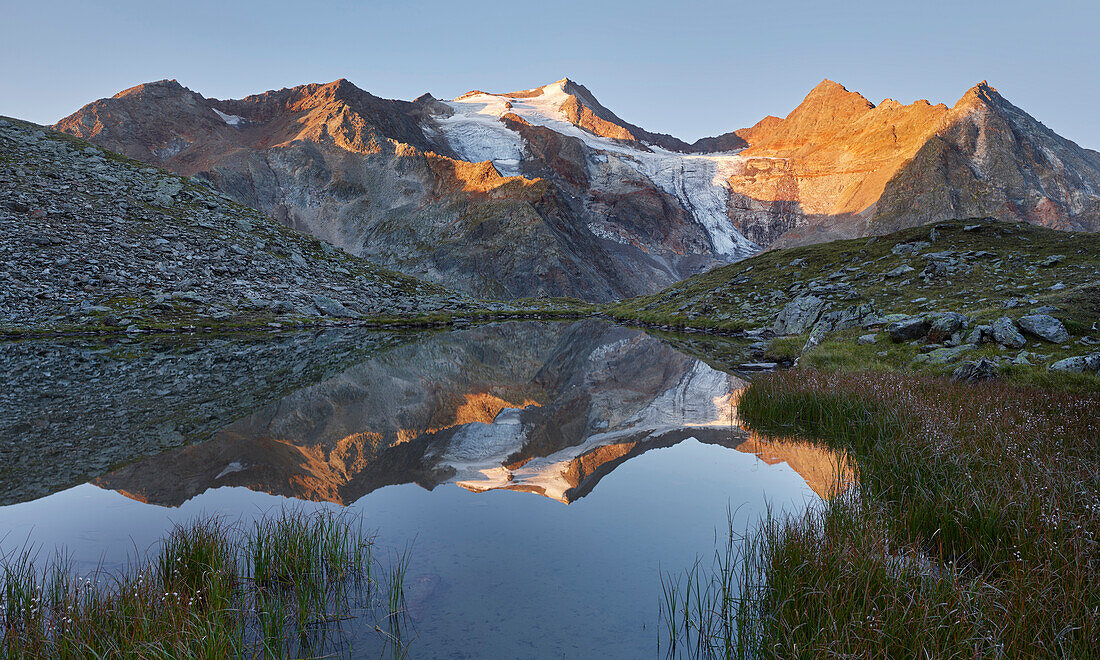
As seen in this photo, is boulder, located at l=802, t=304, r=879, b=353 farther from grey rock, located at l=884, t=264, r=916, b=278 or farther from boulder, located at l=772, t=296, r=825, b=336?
grey rock, located at l=884, t=264, r=916, b=278

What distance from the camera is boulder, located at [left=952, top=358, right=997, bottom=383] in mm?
15852

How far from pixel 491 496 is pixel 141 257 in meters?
58.5

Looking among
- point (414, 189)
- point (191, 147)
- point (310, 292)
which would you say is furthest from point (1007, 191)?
point (191, 147)

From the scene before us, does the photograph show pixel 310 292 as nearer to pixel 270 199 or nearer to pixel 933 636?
pixel 933 636

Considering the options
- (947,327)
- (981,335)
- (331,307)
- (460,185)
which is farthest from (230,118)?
(981,335)

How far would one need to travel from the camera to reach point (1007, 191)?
525 feet

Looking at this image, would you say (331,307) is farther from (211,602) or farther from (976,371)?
(211,602)

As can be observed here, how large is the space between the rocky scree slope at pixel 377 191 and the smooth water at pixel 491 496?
10338 centimetres

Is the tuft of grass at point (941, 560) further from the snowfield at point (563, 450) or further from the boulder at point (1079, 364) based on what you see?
the snowfield at point (563, 450)

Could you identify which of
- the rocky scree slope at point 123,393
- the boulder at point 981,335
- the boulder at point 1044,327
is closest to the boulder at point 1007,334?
the boulder at point 981,335

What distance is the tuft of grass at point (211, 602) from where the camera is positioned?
4582 mm

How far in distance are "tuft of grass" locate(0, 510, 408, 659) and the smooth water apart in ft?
1.55

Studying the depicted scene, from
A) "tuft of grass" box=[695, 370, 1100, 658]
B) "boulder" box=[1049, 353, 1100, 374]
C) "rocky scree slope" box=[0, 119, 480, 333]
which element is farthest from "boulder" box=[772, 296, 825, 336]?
"rocky scree slope" box=[0, 119, 480, 333]

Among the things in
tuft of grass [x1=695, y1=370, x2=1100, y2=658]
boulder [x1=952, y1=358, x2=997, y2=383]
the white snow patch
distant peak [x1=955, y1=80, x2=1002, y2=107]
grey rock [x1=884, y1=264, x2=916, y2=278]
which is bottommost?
tuft of grass [x1=695, y1=370, x2=1100, y2=658]
